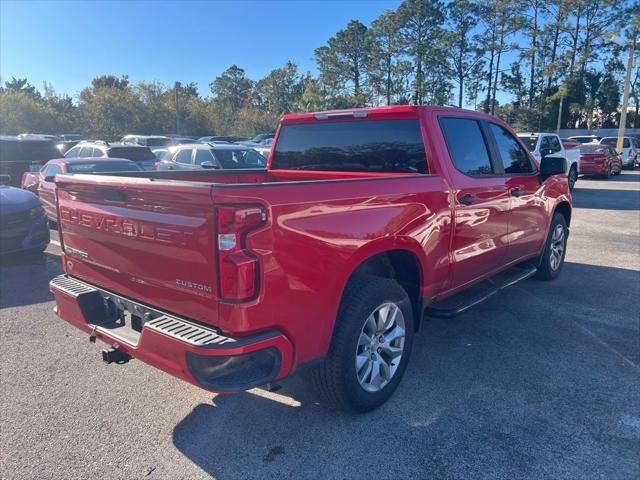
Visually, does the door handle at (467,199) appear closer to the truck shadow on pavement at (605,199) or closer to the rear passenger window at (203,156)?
the rear passenger window at (203,156)

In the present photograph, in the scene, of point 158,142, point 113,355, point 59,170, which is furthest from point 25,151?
point 158,142

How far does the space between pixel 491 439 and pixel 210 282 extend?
200cm

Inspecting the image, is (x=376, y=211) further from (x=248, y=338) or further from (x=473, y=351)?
(x=473, y=351)

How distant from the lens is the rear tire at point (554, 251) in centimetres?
600

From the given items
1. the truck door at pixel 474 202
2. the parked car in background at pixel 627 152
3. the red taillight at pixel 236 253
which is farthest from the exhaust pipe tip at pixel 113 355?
the parked car in background at pixel 627 152

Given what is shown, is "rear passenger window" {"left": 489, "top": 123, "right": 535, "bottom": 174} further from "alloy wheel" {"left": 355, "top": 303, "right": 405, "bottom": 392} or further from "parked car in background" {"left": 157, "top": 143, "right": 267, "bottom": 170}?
"parked car in background" {"left": 157, "top": 143, "right": 267, "bottom": 170}

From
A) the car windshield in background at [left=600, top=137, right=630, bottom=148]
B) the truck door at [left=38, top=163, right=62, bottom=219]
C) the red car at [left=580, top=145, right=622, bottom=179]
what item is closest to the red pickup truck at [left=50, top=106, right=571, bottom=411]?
the truck door at [left=38, top=163, right=62, bottom=219]

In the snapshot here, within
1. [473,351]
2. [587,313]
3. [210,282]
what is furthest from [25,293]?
[587,313]

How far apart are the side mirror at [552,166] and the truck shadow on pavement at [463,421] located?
170 cm

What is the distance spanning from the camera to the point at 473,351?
430 centimetres

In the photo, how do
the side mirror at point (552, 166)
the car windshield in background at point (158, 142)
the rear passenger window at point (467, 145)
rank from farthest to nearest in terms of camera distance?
the car windshield in background at point (158, 142) < the side mirror at point (552, 166) < the rear passenger window at point (467, 145)

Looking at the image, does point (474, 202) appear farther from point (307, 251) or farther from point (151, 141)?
point (151, 141)

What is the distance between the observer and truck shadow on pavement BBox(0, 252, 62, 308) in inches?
225

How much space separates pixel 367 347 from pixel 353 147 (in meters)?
1.89
